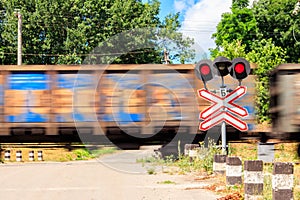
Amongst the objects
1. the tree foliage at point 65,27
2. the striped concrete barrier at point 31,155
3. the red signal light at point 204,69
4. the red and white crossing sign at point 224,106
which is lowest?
the striped concrete barrier at point 31,155

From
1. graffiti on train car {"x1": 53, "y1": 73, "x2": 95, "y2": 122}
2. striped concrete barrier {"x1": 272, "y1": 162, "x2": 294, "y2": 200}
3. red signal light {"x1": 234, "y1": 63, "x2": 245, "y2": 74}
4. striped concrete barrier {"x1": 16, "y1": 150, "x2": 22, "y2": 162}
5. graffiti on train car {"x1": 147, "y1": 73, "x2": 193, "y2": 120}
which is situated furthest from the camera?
striped concrete barrier {"x1": 16, "y1": 150, "x2": 22, "y2": 162}

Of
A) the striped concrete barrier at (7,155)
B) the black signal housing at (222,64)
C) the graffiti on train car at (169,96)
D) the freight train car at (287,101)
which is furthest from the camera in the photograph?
the striped concrete barrier at (7,155)

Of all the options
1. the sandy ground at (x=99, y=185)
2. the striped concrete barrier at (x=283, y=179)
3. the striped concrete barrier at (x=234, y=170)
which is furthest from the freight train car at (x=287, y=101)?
the striped concrete barrier at (x=283, y=179)

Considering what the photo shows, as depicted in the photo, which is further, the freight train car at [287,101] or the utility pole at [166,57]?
the utility pole at [166,57]

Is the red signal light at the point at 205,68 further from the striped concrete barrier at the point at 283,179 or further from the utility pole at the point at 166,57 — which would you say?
the utility pole at the point at 166,57

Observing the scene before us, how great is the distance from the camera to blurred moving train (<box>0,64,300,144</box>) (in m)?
17.2

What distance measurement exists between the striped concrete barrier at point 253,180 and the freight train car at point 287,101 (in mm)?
6193

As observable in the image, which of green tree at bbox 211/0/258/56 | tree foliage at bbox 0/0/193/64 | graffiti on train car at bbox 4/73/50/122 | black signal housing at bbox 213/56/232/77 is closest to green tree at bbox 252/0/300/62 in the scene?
green tree at bbox 211/0/258/56

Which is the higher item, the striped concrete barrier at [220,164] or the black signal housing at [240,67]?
the black signal housing at [240,67]

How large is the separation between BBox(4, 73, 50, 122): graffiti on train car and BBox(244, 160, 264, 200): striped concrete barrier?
964cm

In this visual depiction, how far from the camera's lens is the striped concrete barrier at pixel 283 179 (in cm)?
833

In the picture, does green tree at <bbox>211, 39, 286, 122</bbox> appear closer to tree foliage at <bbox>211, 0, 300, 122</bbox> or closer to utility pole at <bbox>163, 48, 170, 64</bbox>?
tree foliage at <bbox>211, 0, 300, 122</bbox>

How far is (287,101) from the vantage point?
50.0 ft

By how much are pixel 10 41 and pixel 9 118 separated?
2574 centimetres
